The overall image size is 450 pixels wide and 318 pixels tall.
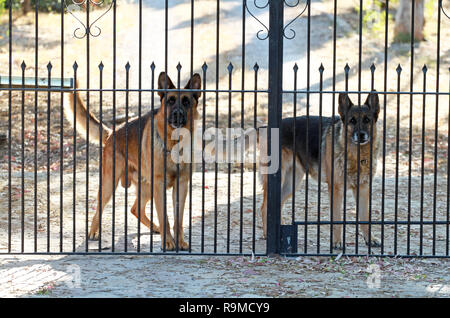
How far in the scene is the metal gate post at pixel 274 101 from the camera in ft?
20.1

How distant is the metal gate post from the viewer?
612 cm

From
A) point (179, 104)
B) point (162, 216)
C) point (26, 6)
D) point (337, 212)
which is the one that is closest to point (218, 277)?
point (162, 216)

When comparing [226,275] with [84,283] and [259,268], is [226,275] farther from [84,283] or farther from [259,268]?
[84,283]

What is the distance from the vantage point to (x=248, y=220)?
28.4ft

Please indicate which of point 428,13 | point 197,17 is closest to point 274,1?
point 197,17

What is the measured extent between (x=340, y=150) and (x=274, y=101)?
165cm

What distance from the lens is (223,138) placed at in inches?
532

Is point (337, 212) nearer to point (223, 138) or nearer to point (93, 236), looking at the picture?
point (93, 236)

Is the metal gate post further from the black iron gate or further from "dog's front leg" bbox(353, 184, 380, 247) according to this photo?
"dog's front leg" bbox(353, 184, 380, 247)

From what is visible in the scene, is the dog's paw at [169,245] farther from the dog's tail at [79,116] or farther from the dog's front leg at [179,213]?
the dog's tail at [79,116]

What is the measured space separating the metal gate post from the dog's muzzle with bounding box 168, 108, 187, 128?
92 cm

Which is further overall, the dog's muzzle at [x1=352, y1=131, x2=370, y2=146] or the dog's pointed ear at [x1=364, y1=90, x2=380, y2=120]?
the dog's muzzle at [x1=352, y1=131, x2=370, y2=146]

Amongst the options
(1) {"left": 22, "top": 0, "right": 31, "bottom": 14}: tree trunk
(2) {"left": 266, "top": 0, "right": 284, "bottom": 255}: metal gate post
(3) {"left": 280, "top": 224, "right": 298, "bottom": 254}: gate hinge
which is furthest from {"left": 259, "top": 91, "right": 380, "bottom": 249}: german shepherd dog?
(1) {"left": 22, "top": 0, "right": 31, "bottom": 14}: tree trunk

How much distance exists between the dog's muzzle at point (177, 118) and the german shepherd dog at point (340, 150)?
862mm
